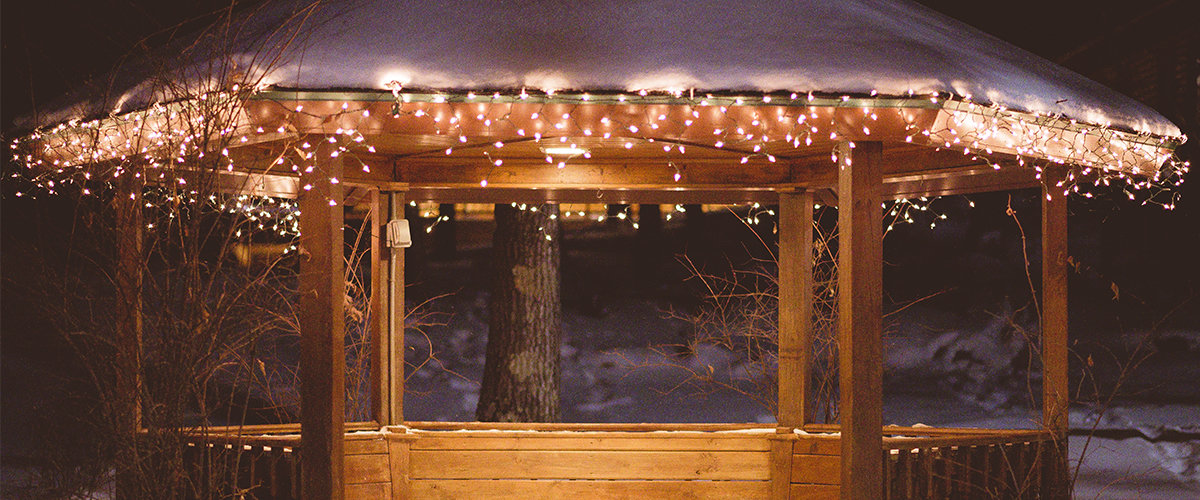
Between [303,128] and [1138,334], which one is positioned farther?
[1138,334]

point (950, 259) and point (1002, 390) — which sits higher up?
point (950, 259)

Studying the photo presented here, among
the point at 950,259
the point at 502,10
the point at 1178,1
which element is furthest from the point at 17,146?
the point at 950,259

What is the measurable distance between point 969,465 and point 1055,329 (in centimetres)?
115

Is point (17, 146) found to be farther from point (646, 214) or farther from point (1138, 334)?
point (646, 214)

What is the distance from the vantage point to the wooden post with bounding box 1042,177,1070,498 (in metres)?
6.46

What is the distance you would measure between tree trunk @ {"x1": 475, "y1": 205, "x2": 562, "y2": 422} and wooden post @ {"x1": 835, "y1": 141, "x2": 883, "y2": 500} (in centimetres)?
560

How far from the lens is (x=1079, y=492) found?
33.3 ft

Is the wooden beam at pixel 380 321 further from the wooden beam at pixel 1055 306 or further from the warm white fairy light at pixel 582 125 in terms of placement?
the wooden beam at pixel 1055 306

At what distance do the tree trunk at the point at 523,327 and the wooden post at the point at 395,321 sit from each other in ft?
7.85

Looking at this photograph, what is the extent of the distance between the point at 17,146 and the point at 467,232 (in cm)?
1993

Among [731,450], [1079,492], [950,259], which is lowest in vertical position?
[1079,492]

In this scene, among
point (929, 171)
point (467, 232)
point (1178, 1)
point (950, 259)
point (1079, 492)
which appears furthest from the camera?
point (467, 232)

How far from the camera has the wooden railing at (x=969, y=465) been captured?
238 inches

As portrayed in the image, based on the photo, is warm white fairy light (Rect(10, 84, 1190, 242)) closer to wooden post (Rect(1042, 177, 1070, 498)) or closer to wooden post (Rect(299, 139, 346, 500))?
wooden post (Rect(299, 139, 346, 500))
